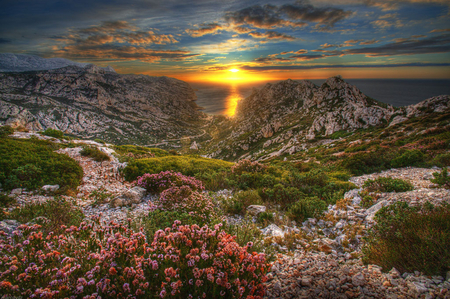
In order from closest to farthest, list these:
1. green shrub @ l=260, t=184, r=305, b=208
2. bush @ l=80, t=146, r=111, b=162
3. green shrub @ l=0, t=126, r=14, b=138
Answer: green shrub @ l=260, t=184, r=305, b=208 < bush @ l=80, t=146, r=111, b=162 < green shrub @ l=0, t=126, r=14, b=138

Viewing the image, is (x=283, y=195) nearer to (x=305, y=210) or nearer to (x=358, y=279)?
(x=305, y=210)

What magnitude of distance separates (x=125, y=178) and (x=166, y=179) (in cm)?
301

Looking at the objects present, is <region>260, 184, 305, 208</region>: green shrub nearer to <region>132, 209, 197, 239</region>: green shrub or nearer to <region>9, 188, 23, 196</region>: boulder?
<region>132, 209, 197, 239</region>: green shrub

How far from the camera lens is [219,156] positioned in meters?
75.6

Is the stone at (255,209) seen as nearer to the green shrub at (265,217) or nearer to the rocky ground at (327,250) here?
the green shrub at (265,217)

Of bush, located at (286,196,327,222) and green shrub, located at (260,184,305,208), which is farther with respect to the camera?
green shrub, located at (260,184,305,208)

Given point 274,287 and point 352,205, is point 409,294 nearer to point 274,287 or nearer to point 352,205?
point 274,287

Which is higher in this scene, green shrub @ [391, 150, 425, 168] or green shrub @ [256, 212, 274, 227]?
green shrub @ [391, 150, 425, 168]

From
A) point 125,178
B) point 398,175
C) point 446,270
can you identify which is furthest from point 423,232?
point 125,178

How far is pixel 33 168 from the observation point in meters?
7.61

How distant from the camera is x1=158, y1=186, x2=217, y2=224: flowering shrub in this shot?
575cm

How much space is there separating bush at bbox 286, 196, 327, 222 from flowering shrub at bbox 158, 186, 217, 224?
2804 mm

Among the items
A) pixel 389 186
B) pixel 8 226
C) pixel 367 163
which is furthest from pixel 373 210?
pixel 8 226

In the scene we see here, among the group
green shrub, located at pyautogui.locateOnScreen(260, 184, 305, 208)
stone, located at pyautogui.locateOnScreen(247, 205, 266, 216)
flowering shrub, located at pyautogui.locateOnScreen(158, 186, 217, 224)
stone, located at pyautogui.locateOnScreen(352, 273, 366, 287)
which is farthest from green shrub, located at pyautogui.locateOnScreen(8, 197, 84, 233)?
green shrub, located at pyautogui.locateOnScreen(260, 184, 305, 208)
